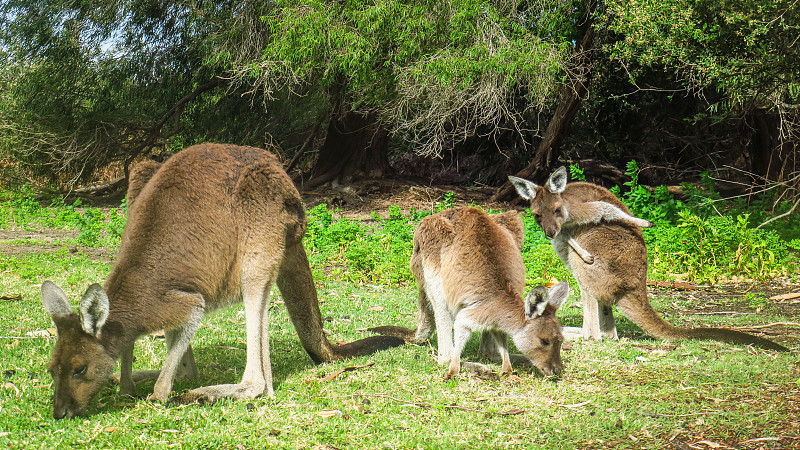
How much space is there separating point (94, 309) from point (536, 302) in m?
2.53

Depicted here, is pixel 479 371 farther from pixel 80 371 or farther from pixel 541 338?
pixel 80 371

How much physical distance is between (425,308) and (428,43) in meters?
7.17

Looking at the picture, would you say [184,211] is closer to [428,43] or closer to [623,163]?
[428,43]

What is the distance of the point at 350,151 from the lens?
53.9ft

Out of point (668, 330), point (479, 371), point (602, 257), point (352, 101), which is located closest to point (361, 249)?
point (602, 257)

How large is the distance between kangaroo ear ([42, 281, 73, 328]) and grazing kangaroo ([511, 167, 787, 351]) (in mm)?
3522

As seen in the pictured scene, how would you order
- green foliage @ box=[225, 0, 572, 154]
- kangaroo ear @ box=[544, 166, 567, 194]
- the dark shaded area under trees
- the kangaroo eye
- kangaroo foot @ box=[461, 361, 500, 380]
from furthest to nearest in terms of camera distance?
1. the dark shaded area under trees
2. green foliage @ box=[225, 0, 572, 154]
3. kangaroo ear @ box=[544, 166, 567, 194]
4. kangaroo foot @ box=[461, 361, 500, 380]
5. the kangaroo eye

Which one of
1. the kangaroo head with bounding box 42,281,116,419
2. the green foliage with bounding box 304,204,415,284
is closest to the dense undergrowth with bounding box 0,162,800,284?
the green foliage with bounding box 304,204,415,284

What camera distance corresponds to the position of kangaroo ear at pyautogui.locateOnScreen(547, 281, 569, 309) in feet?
15.1

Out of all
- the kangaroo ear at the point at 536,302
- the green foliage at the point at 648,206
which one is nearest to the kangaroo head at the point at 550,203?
the kangaroo ear at the point at 536,302

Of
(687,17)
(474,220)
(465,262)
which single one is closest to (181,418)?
(465,262)

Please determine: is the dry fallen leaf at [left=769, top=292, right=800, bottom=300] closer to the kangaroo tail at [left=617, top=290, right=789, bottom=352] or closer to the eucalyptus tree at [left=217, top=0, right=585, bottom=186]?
the kangaroo tail at [left=617, top=290, right=789, bottom=352]

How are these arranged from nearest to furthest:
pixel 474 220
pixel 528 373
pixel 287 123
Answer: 1. pixel 528 373
2. pixel 474 220
3. pixel 287 123

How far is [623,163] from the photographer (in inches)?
643
